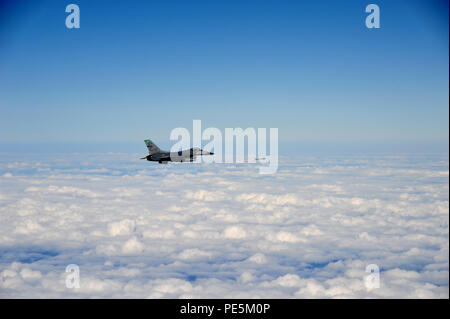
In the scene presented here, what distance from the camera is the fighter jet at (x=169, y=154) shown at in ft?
185

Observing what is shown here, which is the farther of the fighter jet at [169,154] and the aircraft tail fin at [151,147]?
the aircraft tail fin at [151,147]

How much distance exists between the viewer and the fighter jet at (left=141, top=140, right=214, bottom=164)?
56.3 metres

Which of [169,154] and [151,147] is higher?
[151,147]

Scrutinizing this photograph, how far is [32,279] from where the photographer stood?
181 m

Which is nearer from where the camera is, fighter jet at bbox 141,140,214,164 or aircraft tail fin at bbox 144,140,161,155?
fighter jet at bbox 141,140,214,164

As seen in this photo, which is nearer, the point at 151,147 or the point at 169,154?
the point at 169,154

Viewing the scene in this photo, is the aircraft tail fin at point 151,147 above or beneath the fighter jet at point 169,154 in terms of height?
above

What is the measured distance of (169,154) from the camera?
57531mm

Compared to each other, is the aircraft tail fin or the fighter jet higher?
the aircraft tail fin

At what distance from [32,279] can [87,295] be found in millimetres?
41081
